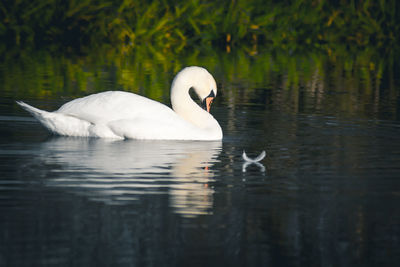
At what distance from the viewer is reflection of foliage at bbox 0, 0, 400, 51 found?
28.0 m

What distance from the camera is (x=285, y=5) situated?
3067cm

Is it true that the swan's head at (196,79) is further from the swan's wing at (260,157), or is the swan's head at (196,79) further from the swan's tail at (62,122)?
the swan's wing at (260,157)

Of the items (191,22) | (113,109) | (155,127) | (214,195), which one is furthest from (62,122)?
(191,22)

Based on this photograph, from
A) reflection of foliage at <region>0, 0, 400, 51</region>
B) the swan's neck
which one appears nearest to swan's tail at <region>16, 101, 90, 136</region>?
the swan's neck

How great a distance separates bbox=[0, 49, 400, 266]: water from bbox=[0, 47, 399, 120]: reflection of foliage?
1.38 metres

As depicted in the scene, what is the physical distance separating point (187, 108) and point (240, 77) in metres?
8.65

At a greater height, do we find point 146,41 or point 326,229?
point 146,41

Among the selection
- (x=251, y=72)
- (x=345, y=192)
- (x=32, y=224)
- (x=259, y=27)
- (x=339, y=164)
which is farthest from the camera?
(x=259, y=27)

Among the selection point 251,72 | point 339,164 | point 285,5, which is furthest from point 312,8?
point 339,164

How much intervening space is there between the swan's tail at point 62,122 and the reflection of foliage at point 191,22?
16974 mm

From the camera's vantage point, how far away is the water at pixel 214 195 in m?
5.78

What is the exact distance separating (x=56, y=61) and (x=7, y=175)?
14731 mm

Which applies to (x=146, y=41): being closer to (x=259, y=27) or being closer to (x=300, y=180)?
(x=259, y=27)

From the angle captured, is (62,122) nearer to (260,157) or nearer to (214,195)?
(260,157)
